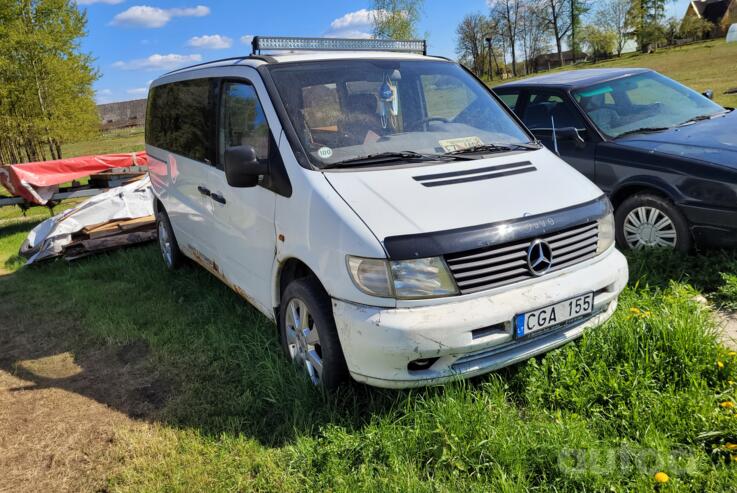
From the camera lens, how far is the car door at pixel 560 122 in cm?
536

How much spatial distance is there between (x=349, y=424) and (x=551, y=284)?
1284 millimetres

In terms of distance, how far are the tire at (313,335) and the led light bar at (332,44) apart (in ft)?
6.12

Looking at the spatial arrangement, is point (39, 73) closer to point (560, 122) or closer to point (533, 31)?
point (560, 122)

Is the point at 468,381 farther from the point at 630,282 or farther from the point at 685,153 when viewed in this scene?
the point at 685,153

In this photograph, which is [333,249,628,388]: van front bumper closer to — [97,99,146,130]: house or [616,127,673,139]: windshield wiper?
[616,127,673,139]: windshield wiper

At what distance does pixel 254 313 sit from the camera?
473 cm

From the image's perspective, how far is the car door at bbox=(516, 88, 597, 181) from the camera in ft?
17.6

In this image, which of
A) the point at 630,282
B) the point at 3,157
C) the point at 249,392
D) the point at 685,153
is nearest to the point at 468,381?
the point at 249,392

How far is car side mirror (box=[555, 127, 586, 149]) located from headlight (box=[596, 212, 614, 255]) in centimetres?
218

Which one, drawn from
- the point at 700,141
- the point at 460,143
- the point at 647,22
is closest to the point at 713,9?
the point at 647,22

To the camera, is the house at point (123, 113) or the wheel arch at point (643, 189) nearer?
the wheel arch at point (643, 189)

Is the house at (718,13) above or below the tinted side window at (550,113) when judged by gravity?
above

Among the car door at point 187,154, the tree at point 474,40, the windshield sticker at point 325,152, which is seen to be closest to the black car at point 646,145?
the windshield sticker at point 325,152

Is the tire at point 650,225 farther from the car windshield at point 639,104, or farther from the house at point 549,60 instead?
the house at point 549,60
